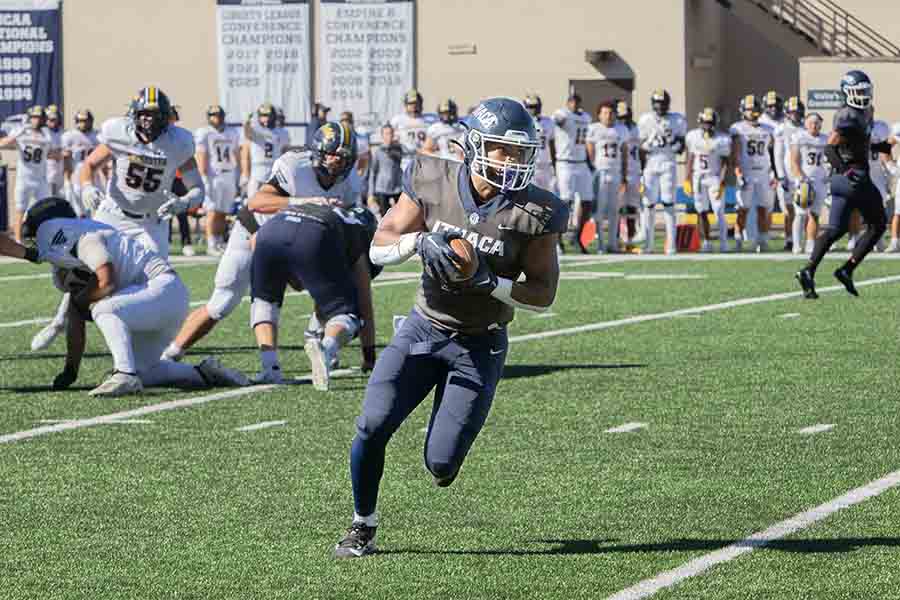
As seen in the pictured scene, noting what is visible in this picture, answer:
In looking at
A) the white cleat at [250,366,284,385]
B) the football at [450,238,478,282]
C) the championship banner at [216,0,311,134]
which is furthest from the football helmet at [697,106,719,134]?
the football at [450,238,478,282]

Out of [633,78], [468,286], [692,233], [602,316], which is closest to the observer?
[468,286]

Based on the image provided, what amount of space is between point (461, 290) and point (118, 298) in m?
4.40

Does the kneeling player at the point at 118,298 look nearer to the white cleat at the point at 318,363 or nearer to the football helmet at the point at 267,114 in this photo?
the white cleat at the point at 318,363

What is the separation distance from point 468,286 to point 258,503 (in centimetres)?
164

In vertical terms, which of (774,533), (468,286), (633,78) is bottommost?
(774,533)

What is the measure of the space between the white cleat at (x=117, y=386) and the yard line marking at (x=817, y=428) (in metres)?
3.59

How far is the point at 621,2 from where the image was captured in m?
31.2

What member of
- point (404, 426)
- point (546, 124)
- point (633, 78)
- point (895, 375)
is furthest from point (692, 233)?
point (404, 426)

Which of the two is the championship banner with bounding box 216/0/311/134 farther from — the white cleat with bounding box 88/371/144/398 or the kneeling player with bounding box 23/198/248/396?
the white cleat with bounding box 88/371/144/398

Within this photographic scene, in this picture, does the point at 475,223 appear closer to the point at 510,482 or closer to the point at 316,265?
the point at 510,482

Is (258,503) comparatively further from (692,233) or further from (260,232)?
(692,233)

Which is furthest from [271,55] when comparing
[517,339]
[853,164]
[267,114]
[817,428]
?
[817,428]

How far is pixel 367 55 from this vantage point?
31203 mm

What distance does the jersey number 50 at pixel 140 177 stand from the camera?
→ 12.0 metres
